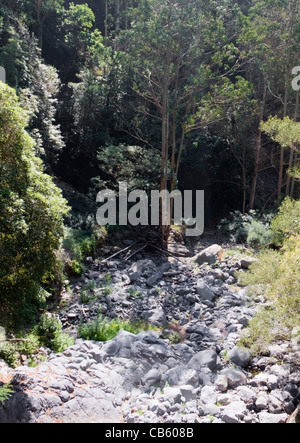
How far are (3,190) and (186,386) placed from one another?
403 cm

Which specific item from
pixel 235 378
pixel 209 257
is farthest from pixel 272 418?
pixel 209 257

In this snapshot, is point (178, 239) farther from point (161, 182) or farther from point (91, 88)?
point (91, 88)

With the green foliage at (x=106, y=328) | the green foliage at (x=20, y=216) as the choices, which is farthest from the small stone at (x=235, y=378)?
the green foliage at (x=20, y=216)

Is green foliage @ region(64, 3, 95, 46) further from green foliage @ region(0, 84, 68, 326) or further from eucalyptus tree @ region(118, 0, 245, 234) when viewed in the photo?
green foliage @ region(0, 84, 68, 326)

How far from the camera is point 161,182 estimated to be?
42.0ft

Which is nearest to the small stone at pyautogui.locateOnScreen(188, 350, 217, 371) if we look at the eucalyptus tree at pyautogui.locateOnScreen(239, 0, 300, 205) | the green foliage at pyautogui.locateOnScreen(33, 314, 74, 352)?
the green foliage at pyautogui.locateOnScreen(33, 314, 74, 352)

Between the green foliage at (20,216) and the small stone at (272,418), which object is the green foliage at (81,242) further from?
the small stone at (272,418)

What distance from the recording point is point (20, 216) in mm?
4605

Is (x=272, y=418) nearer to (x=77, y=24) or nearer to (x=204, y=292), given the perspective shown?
(x=204, y=292)

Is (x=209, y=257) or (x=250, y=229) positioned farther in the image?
(x=250, y=229)

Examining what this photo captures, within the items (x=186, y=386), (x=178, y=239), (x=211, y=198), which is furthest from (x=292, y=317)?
(x=211, y=198)

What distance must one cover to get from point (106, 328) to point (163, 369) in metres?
1.75

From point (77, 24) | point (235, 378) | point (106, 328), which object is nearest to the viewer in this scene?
point (235, 378)

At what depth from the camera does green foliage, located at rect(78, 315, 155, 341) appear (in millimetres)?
7176
